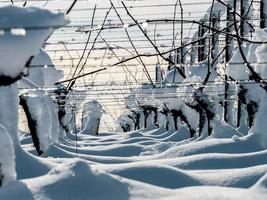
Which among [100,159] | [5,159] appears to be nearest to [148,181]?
[5,159]

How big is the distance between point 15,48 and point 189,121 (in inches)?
697

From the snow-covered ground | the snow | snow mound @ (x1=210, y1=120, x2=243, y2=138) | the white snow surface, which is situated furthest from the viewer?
snow mound @ (x1=210, y1=120, x2=243, y2=138)

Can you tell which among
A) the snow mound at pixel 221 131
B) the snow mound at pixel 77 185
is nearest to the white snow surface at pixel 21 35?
the snow mound at pixel 77 185

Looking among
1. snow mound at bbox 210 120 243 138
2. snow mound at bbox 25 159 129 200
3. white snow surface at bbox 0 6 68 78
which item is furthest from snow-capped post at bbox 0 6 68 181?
snow mound at bbox 210 120 243 138

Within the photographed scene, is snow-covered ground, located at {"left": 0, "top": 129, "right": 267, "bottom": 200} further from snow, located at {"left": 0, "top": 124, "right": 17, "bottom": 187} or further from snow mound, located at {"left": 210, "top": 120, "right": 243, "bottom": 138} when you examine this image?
snow mound, located at {"left": 210, "top": 120, "right": 243, "bottom": 138}

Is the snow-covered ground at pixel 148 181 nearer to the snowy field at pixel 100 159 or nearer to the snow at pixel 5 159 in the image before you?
the snowy field at pixel 100 159

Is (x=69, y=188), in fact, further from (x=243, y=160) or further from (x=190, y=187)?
(x=243, y=160)

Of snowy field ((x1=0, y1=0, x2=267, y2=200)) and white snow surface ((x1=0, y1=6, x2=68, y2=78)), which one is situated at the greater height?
white snow surface ((x1=0, y1=6, x2=68, y2=78))

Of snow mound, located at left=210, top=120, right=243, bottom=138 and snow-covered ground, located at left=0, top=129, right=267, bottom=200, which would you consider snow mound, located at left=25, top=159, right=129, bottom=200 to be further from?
snow mound, located at left=210, top=120, right=243, bottom=138

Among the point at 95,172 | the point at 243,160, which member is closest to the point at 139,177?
the point at 95,172

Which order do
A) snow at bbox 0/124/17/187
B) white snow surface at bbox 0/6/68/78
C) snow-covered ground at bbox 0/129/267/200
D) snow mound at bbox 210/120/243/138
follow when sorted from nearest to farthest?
1. white snow surface at bbox 0/6/68/78
2. snow-covered ground at bbox 0/129/267/200
3. snow at bbox 0/124/17/187
4. snow mound at bbox 210/120/243/138

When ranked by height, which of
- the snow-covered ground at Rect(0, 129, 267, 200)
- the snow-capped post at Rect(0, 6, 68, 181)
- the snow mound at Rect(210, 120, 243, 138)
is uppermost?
the snow-capped post at Rect(0, 6, 68, 181)

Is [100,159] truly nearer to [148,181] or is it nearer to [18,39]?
[148,181]

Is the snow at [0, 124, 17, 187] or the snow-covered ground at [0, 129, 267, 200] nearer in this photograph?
the snow-covered ground at [0, 129, 267, 200]
